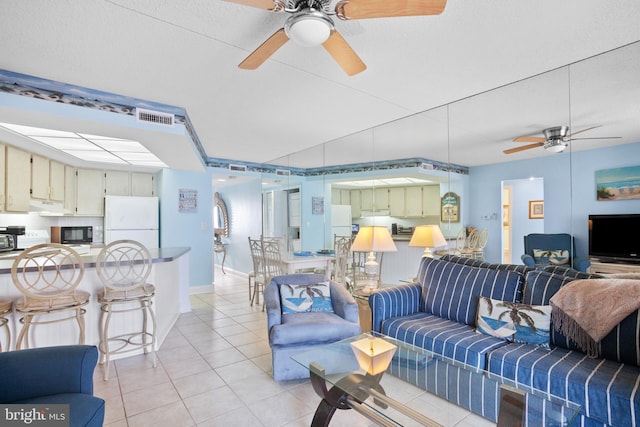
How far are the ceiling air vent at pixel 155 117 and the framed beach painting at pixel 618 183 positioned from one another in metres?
3.88

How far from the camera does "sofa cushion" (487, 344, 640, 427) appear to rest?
1.46 meters

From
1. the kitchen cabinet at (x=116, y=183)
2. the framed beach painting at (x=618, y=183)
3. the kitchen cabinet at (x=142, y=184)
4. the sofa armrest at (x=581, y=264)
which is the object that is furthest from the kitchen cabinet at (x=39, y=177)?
the framed beach painting at (x=618, y=183)

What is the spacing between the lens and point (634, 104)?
7.71 ft

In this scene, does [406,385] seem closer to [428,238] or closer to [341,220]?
[428,238]

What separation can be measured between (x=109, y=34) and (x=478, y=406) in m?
3.06

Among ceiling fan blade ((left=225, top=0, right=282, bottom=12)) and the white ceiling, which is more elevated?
the white ceiling

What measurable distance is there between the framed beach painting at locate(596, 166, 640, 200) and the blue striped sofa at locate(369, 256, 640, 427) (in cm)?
74

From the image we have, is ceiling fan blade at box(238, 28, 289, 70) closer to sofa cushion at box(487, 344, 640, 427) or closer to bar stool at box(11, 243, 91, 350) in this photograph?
bar stool at box(11, 243, 91, 350)

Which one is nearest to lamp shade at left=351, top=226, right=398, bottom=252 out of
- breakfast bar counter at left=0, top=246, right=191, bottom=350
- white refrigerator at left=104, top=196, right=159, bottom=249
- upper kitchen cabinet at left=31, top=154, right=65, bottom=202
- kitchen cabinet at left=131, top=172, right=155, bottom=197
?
breakfast bar counter at left=0, top=246, right=191, bottom=350

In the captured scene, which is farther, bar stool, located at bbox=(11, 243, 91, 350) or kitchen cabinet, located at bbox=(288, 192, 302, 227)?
kitchen cabinet, located at bbox=(288, 192, 302, 227)

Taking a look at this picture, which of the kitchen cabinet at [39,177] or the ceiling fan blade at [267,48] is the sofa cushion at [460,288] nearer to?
the ceiling fan blade at [267,48]

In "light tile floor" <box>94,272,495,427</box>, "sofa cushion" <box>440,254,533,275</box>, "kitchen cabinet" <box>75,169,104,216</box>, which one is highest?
"kitchen cabinet" <box>75,169,104,216</box>

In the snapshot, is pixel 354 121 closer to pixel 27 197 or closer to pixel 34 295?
pixel 34 295

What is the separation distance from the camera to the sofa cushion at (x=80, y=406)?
1.26m
